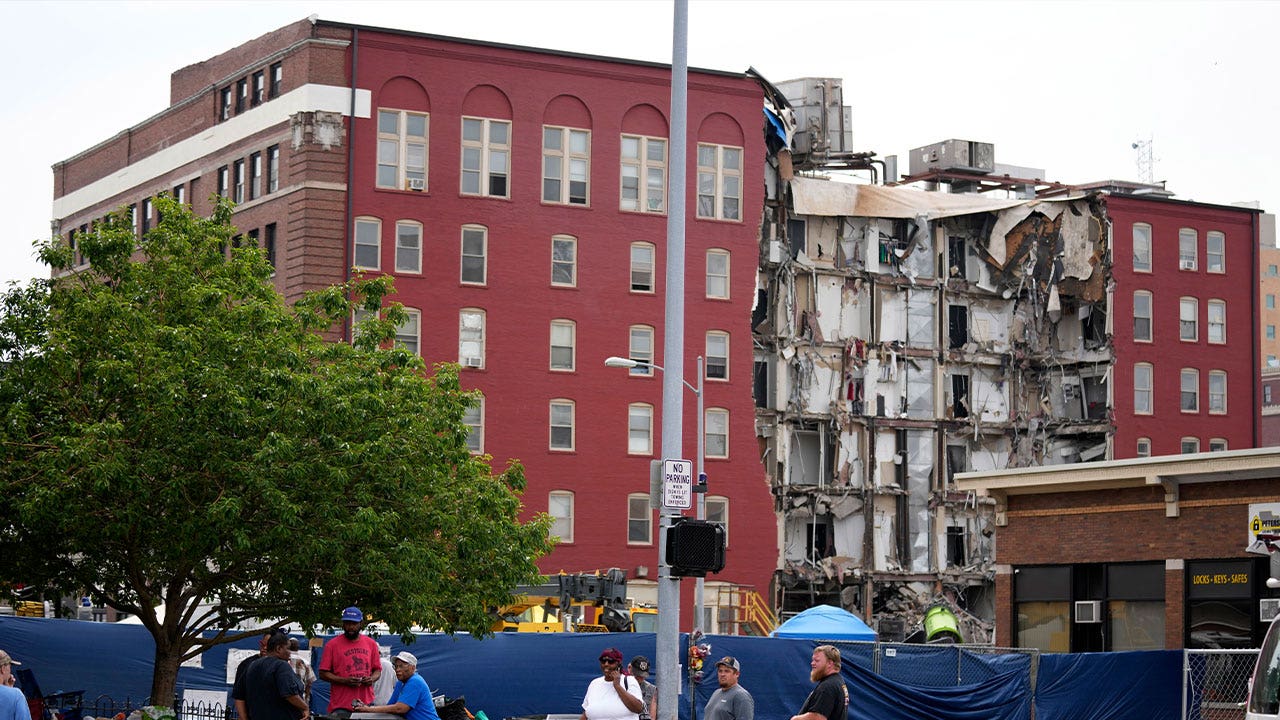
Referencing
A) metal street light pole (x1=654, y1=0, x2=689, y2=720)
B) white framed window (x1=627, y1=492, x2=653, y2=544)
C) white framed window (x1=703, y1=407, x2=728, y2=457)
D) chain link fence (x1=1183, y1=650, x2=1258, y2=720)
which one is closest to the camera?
metal street light pole (x1=654, y1=0, x2=689, y2=720)

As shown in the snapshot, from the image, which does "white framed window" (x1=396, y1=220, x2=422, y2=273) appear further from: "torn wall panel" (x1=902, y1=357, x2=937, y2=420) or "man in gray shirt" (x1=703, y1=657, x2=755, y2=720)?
"man in gray shirt" (x1=703, y1=657, x2=755, y2=720)

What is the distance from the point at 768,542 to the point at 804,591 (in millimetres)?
4496

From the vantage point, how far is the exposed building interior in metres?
67.8

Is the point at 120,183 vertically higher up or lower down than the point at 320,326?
higher up

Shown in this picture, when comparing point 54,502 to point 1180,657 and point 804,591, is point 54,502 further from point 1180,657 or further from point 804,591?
point 804,591

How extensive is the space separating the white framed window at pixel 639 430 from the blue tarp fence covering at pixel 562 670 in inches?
1249

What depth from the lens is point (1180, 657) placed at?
86.2 feet

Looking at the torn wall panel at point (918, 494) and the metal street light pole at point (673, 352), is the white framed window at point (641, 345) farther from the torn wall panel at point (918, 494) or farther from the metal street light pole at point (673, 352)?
the metal street light pole at point (673, 352)

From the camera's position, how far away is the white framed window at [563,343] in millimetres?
62094

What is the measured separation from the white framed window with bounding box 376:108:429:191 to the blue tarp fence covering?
32.1 metres

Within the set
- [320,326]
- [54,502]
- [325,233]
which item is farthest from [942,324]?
[54,502]

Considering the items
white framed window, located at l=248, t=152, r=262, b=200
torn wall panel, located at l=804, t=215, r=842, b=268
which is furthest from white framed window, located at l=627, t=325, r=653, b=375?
white framed window, located at l=248, t=152, r=262, b=200

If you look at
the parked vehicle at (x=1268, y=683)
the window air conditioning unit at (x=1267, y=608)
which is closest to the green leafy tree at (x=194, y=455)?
the parked vehicle at (x=1268, y=683)

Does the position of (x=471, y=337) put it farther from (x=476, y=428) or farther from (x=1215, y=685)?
(x=1215, y=685)
